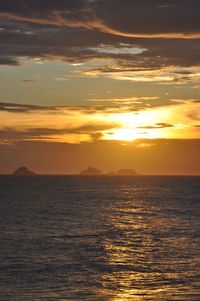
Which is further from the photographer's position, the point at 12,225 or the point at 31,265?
the point at 12,225

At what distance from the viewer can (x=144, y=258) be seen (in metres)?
44.3

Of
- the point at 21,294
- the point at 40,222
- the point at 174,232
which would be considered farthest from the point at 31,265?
the point at 40,222

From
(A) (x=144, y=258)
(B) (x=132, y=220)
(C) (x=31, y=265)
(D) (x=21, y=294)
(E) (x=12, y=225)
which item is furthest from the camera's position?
(B) (x=132, y=220)

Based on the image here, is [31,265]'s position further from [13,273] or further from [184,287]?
[184,287]

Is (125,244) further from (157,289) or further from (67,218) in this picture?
(67,218)

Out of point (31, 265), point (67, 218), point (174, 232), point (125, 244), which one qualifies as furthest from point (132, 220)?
point (31, 265)

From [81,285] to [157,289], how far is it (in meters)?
5.08

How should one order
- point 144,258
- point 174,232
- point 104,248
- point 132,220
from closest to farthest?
point 144,258 → point 104,248 → point 174,232 → point 132,220

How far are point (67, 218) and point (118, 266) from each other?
41850 mm

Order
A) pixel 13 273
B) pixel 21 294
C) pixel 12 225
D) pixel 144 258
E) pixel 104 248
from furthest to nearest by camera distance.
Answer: pixel 12 225 → pixel 104 248 → pixel 144 258 → pixel 13 273 → pixel 21 294

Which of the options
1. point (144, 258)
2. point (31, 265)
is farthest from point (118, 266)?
point (31, 265)

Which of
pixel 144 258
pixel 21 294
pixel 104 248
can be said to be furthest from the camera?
pixel 104 248

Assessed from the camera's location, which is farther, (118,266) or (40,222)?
(40,222)

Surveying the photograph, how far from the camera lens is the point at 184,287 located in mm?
33250
